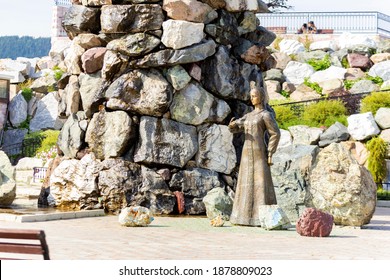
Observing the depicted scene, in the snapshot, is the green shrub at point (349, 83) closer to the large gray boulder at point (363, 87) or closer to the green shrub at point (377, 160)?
the large gray boulder at point (363, 87)

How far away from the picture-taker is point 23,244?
6.31 meters

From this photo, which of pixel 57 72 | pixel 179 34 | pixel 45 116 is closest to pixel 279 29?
pixel 57 72

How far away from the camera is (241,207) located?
1139 cm

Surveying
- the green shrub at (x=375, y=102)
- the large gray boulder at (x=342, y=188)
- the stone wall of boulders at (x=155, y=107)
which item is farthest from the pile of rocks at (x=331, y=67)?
the large gray boulder at (x=342, y=188)

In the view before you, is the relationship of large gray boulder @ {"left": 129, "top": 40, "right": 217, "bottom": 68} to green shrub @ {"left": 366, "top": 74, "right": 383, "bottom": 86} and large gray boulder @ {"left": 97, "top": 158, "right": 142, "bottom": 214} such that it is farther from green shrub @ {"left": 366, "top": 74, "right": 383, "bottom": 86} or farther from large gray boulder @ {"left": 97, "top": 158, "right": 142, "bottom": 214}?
green shrub @ {"left": 366, "top": 74, "right": 383, "bottom": 86}

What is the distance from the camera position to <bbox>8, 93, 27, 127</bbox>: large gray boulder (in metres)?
30.5

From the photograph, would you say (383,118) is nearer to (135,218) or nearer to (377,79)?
(377,79)

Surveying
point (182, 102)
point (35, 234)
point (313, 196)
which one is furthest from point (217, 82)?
point (35, 234)

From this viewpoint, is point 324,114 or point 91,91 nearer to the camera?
point 91,91

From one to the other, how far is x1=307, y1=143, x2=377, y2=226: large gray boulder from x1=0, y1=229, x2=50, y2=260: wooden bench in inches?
246

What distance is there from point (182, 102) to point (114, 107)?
47.8 inches

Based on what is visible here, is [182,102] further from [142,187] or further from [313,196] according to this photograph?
[313,196]

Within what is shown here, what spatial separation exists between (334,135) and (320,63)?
911cm

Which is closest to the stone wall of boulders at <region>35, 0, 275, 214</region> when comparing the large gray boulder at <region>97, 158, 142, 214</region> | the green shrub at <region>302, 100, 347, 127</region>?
the large gray boulder at <region>97, 158, 142, 214</region>
